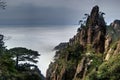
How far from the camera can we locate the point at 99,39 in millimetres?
109688

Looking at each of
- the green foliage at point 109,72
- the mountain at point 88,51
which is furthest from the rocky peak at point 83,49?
the green foliage at point 109,72

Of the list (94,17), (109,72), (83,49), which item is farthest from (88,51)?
(109,72)

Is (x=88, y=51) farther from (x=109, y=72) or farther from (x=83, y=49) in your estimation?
(x=109, y=72)

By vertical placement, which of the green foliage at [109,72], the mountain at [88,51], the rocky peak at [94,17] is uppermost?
the rocky peak at [94,17]

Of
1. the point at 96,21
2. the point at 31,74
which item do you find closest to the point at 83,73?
the point at 31,74

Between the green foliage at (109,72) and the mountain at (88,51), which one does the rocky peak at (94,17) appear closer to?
the mountain at (88,51)

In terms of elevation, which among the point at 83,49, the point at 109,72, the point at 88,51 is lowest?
the point at 109,72

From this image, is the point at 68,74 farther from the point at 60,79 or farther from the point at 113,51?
the point at 113,51

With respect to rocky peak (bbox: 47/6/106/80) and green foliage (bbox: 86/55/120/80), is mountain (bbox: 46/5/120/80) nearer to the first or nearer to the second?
rocky peak (bbox: 47/6/106/80)

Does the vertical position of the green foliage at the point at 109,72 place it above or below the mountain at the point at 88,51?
below

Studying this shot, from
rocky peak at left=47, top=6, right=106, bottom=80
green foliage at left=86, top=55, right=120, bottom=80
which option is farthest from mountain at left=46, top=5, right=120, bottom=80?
green foliage at left=86, top=55, right=120, bottom=80

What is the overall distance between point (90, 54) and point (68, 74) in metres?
15.9

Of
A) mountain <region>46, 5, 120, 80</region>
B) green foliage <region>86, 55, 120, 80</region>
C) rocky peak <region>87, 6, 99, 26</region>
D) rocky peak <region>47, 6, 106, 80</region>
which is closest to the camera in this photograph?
green foliage <region>86, 55, 120, 80</region>

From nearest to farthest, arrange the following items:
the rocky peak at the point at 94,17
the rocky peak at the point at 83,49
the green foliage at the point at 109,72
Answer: the green foliage at the point at 109,72
the rocky peak at the point at 83,49
the rocky peak at the point at 94,17
